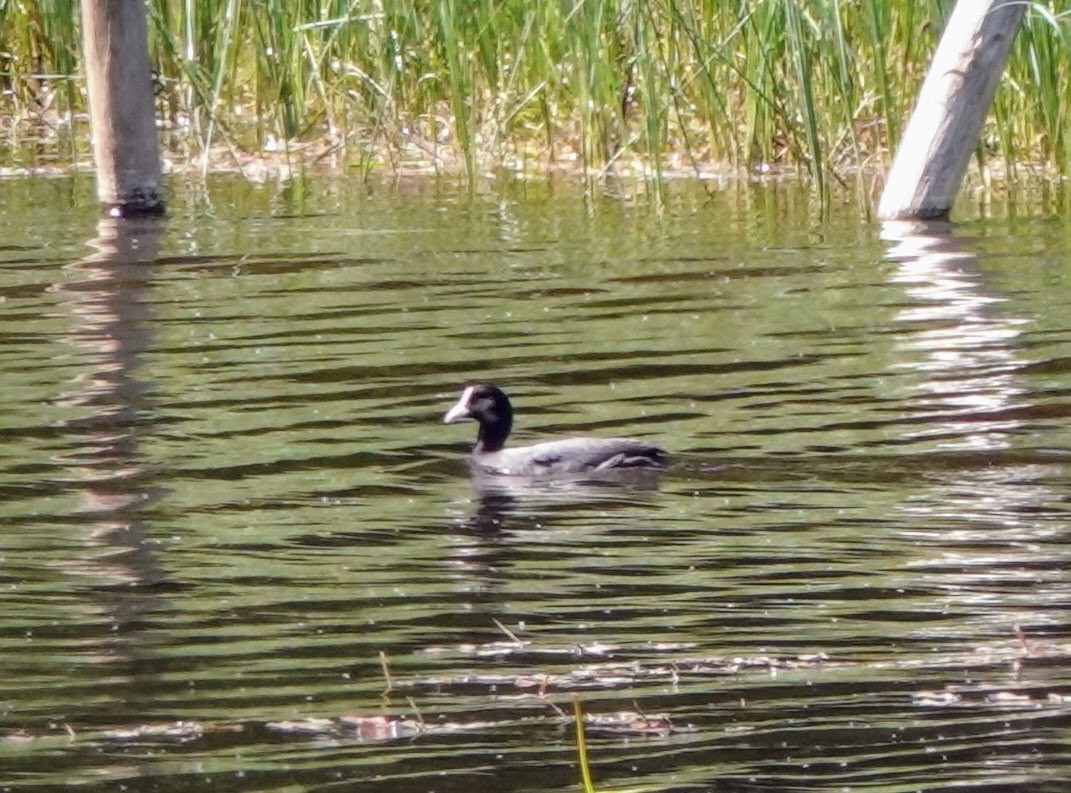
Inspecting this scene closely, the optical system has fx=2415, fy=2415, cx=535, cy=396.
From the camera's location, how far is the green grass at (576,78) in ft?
40.9

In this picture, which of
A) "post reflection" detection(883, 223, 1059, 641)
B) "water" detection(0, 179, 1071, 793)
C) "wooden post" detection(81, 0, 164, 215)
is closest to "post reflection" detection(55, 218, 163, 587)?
"water" detection(0, 179, 1071, 793)

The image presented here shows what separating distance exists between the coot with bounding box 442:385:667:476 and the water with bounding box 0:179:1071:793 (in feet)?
0.44

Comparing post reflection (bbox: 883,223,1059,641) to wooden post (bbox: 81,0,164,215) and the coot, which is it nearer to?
the coot

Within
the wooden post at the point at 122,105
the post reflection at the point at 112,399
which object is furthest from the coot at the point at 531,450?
the wooden post at the point at 122,105

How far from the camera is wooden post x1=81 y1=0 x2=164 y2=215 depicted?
11.9m

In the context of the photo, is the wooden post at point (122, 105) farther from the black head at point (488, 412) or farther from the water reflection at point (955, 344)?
the black head at point (488, 412)

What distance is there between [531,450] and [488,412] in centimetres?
34

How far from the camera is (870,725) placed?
14.5 feet

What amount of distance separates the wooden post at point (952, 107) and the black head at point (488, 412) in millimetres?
5120

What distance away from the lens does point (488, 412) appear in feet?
25.6

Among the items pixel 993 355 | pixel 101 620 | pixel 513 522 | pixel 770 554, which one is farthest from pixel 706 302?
pixel 101 620

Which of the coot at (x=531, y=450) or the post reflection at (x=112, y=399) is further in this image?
the coot at (x=531, y=450)

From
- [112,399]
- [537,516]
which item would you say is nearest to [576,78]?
[112,399]

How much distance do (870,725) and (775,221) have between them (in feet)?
28.6
